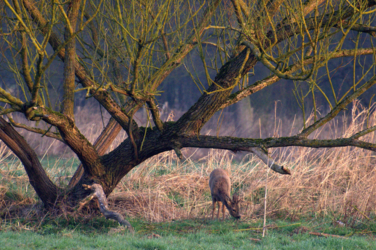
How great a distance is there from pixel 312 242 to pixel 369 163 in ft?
9.01

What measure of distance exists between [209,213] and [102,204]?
7.43 ft

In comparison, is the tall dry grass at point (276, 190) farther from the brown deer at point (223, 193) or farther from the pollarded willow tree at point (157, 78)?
the pollarded willow tree at point (157, 78)

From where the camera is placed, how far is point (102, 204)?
5051mm

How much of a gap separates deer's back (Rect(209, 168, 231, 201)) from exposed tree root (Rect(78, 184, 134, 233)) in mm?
1714

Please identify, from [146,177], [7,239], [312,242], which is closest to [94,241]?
[7,239]

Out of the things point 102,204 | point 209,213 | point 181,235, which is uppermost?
point 209,213

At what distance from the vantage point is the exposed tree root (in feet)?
16.4

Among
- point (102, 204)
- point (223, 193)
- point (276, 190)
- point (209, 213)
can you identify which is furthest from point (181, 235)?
point (276, 190)

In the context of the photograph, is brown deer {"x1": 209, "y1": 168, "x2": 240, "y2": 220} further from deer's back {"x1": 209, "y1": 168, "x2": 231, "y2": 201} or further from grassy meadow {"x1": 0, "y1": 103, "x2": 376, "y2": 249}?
grassy meadow {"x1": 0, "y1": 103, "x2": 376, "y2": 249}

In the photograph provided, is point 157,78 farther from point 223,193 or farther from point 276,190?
point 276,190

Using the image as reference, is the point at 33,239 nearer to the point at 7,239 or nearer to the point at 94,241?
the point at 7,239

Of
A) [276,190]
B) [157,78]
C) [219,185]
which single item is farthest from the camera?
[276,190]

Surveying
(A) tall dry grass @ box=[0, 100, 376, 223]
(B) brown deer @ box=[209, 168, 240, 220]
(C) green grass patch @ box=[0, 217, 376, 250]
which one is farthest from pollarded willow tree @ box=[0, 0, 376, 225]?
(B) brown deer @ box=[209, 168, 240, 220]

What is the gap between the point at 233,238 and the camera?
186 inches
